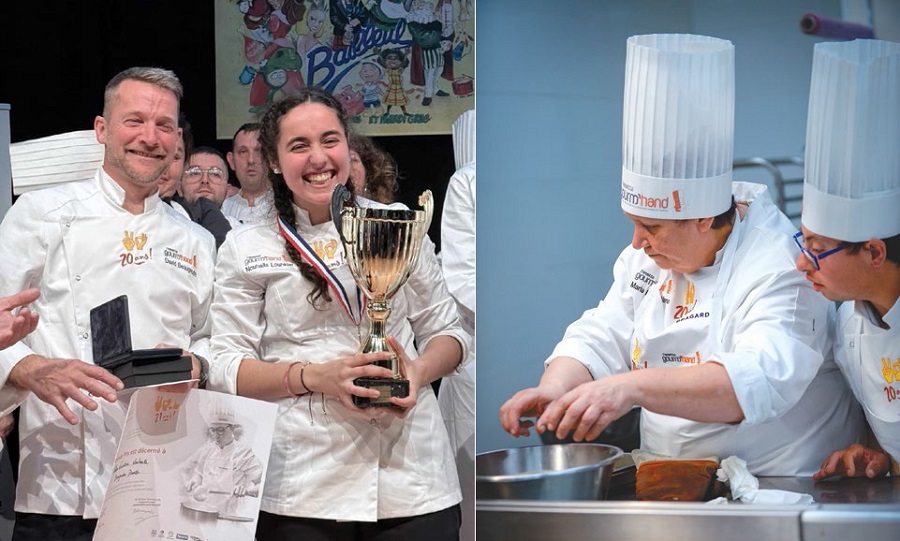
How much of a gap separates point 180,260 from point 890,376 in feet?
5.91

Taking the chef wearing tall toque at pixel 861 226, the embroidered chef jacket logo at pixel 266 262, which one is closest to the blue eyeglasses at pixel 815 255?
the chef wearing tall toque at pixel 861 226

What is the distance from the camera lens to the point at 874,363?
2.33 meters

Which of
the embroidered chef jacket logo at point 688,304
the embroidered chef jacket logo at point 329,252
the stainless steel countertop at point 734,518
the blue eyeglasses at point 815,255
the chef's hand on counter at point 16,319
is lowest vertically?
the stainless steel countertop at point 734,518

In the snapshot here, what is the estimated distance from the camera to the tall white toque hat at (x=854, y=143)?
2.32m

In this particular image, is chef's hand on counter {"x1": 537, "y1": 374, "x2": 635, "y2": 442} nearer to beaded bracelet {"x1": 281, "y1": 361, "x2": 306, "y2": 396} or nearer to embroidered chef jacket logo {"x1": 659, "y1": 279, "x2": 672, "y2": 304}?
embroidered chef jacket logo {"x1": 659, "y1": 279, "x2": 672, "y2": 304}

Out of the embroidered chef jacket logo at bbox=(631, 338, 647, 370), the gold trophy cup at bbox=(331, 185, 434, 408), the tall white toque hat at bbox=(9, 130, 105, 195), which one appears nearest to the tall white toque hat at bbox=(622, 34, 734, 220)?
the embroidered chef jacket logo at bbox=(631, 338, 647, 370)

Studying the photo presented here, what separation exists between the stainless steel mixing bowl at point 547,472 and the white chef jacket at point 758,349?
0.45ft

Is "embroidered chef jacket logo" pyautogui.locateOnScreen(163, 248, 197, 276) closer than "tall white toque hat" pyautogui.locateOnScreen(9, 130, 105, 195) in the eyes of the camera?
Yes

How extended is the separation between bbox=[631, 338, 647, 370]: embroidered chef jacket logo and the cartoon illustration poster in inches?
31.8

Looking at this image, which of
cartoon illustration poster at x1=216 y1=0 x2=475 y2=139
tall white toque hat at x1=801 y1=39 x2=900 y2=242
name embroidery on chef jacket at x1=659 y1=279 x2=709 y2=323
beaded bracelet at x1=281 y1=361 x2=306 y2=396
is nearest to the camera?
tall white toque hat at x1=801 y1=39 x2=900 y2=242

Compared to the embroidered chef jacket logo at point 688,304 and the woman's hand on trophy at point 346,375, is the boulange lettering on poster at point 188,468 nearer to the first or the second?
the woman's hand on trophy at point 346,375

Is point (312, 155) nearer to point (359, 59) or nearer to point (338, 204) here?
point (338, 204)

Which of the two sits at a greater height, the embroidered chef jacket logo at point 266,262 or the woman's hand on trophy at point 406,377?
the embroidered chef jacket logo at point 266,262

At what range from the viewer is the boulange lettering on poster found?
2500 mm
